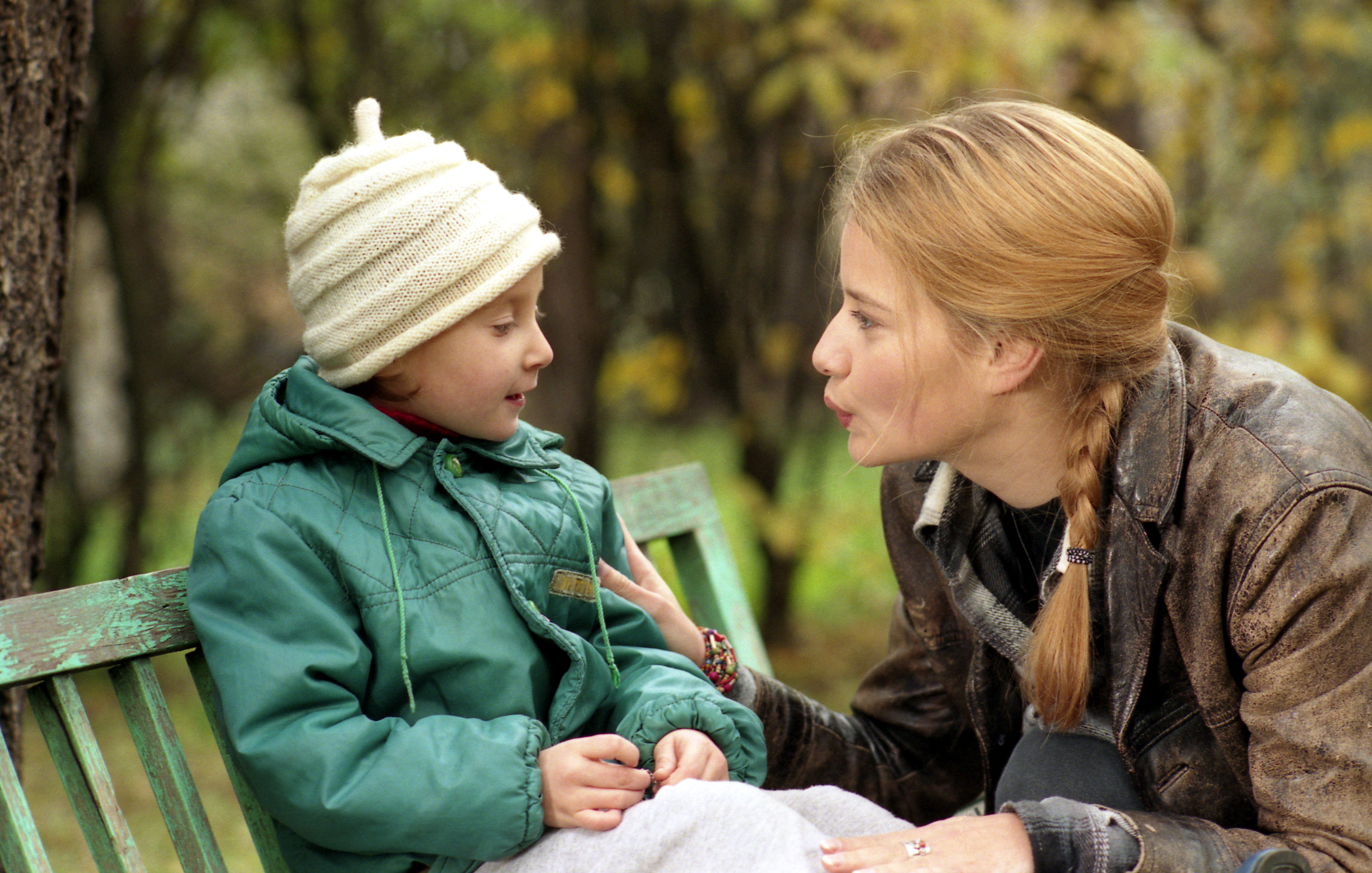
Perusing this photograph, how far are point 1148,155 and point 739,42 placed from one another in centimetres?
162

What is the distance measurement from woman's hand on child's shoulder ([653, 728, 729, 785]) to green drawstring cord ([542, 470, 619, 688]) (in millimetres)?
150

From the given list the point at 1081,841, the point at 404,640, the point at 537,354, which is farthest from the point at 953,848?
the point at 537,354

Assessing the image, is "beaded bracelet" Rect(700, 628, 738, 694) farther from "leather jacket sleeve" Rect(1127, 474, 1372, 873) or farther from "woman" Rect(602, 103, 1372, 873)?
"leather jacket sleeve" Rect(1127, 474, 1372, 873)

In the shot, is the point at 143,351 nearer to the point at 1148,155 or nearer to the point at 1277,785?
the point at 1148,155

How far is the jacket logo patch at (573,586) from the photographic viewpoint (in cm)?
187

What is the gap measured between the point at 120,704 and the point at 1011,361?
1.41 metres

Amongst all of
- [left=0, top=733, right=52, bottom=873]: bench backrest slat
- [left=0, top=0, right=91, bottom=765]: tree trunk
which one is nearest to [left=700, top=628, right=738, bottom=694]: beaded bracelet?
[left=0, top=733, right=52, bottom=873]: bench backrest slat

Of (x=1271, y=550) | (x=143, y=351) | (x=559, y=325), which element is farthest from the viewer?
(x=143, y=351)

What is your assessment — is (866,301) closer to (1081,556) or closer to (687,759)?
(1081,556)

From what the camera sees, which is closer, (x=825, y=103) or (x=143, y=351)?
(x=825, y=103)

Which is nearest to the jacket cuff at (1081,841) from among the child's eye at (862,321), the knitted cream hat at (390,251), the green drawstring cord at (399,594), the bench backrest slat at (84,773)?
the child's eye at (862,321)

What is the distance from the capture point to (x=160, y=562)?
552 cm

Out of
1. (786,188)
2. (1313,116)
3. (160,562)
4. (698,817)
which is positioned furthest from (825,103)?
(1313,116)

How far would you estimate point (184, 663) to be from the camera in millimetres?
5949
